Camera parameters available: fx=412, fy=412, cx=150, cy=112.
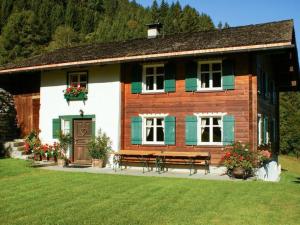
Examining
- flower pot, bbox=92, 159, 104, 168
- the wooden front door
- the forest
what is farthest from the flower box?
the forest

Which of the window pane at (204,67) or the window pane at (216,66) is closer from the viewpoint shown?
the window pane at (216,66)

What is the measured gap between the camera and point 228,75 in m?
15.9

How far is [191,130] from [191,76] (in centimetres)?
216

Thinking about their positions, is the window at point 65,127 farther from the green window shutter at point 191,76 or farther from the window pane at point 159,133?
the green window shutter at point 191,76

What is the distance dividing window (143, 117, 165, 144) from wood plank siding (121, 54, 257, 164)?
0.28m

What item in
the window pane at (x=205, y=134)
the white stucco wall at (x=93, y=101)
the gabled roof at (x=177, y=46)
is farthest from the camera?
the white stucco wall at (x=93, y=101)

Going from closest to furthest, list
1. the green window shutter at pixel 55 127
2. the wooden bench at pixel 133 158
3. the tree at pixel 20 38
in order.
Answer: the wooden bench at pixel 133 158
the green window shutter at pixel 55 127
the tree at pixel 20 38

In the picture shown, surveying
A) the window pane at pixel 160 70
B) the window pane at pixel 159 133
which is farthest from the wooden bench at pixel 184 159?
the window pane at pixel 160 70

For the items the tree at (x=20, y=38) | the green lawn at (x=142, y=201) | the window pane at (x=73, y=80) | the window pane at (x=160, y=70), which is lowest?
the green lawn at (x=142, y=201)

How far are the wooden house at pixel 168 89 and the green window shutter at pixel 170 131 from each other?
4 cm

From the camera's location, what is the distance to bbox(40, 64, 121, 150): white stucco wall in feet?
59.0

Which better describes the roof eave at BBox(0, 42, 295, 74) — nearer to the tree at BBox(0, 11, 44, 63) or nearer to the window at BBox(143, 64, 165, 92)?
the window at BBox(143, 64, 165, 92)

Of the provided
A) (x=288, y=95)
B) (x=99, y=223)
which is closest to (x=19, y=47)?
(x=288, y=95)

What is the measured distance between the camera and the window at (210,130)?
16.1 m
